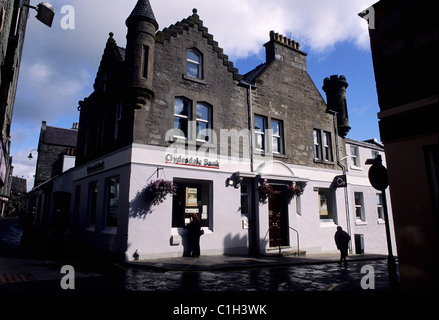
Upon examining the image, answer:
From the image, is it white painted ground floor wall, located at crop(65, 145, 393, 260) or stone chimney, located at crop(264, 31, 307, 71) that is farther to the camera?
stone chimney, located at crop(264, 31, 307, 71)

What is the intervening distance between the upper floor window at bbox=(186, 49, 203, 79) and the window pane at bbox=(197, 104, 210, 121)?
1551 mm

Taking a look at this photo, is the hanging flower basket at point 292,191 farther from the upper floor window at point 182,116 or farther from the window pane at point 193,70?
the window pane at point 193,70

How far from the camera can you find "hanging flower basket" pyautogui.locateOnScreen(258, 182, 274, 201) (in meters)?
14.0

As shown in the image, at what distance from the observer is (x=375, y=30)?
626cm

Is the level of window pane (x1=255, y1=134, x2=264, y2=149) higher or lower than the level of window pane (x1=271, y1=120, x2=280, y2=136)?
lower

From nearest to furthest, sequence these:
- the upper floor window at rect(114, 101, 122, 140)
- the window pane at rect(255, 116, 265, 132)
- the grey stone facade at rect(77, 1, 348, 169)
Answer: the grey stone facade at rect(77, 1, 348, 169), the upper floor window at rect(114, 101, 122, 140), the window pane at rect(255, 116, 265, 132)

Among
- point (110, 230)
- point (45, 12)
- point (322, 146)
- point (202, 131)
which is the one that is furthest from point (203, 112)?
point (322, 146)

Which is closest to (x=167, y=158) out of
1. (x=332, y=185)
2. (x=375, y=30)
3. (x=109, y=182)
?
(x=109, y=182)

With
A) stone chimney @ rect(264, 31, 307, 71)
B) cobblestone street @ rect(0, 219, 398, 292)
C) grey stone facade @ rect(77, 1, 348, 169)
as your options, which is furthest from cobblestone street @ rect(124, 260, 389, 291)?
stone chimney @ rect(264, 31, 307, 71)

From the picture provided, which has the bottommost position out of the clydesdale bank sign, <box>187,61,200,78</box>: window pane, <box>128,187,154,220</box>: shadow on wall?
<box>128,187,154,220</box>: shadow on wall

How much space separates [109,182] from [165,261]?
203 inches

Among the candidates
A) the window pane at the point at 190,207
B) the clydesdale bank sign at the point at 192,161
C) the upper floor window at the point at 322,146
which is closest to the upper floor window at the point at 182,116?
the clydesdale bank sign at the point at 192,161

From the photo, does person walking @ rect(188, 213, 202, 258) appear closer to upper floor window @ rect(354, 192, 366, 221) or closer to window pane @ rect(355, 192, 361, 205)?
upper floor window @ rect(354, 192, 366, 221)
